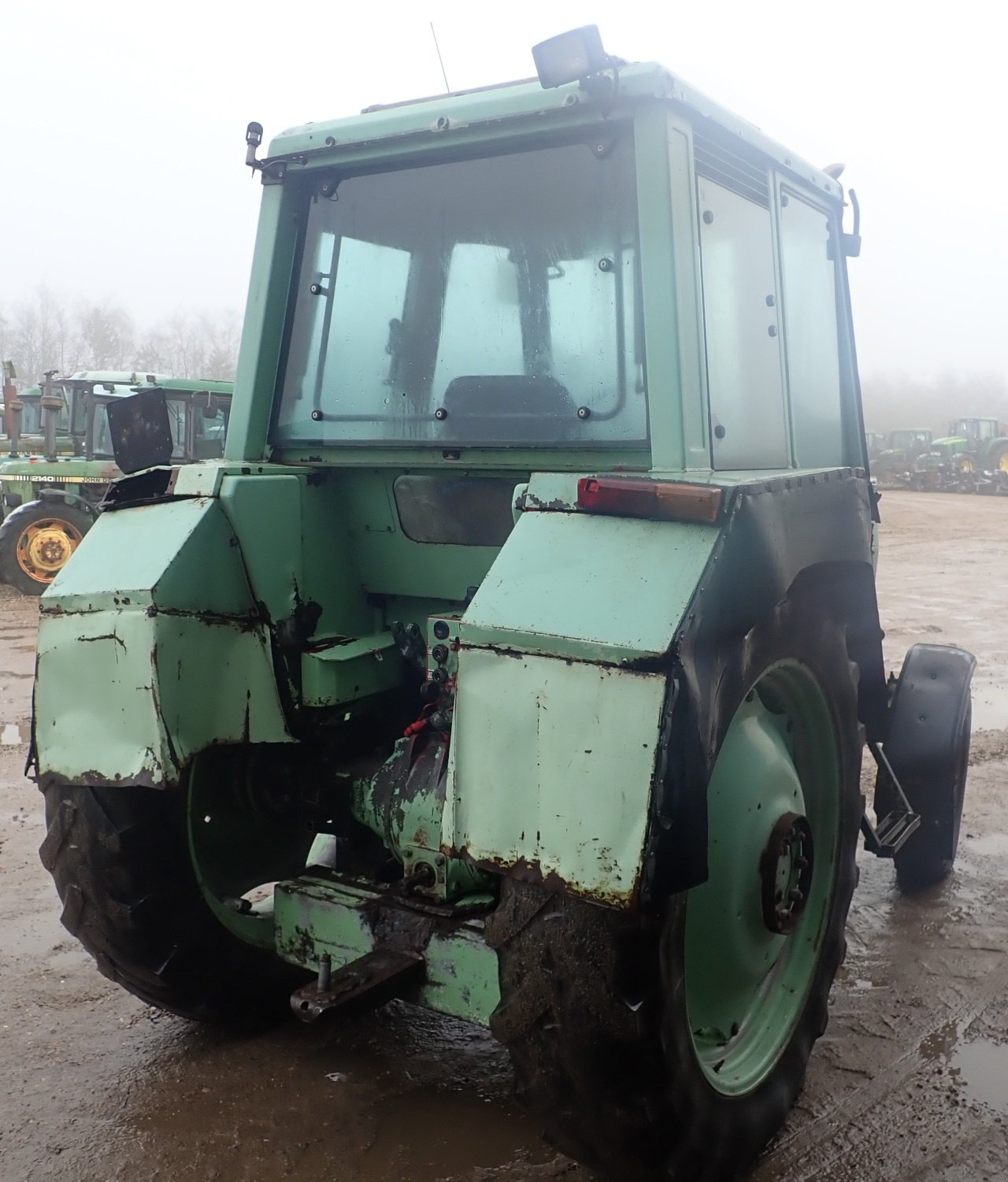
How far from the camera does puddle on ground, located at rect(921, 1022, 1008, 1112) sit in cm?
274

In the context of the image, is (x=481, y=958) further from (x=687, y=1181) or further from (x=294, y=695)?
(x=294, y=695)

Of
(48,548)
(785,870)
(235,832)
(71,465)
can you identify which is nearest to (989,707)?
(785,870)

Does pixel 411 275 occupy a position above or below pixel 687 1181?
above

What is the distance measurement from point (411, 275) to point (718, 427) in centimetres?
83

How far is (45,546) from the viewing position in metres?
11.7

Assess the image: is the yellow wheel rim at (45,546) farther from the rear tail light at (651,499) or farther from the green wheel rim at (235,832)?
the rear tail light at (651,499)

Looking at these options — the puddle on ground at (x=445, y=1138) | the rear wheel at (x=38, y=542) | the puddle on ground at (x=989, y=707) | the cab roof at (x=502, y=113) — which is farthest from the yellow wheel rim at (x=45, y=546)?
the puddle on ground at (x=445, y=1138)

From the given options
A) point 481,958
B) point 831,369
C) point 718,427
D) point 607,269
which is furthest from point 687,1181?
point 831,369

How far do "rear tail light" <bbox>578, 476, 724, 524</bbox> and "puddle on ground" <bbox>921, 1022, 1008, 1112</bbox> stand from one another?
1.72 m

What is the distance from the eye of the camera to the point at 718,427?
2451mm

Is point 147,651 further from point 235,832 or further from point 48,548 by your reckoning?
point 48,548

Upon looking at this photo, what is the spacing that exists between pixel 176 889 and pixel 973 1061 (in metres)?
1.98

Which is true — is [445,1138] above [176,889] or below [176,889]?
below

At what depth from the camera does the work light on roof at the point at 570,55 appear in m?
2.20
